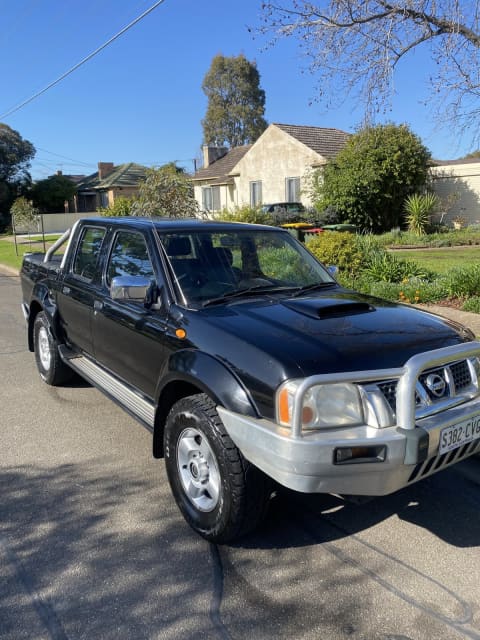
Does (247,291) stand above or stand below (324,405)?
above

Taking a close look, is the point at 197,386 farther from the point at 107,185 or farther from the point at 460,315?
the point at 107,185

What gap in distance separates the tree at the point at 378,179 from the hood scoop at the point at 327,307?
19.6m

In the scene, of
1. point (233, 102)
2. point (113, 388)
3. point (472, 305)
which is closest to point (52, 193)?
point (233, 102)

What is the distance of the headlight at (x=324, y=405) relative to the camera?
2.77m

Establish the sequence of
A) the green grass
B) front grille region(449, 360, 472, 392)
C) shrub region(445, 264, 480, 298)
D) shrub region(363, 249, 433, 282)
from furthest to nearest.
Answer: the green grass
shrub region(363, 249, 433, 282)
shrub region(445, 264, 480, 298)
front grille region(449, 360, 472, 392)

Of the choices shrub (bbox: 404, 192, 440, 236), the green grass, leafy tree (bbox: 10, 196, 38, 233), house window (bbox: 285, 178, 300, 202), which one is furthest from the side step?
house window (bbox: 285, 178, 300, 202)

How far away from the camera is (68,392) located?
5.92 meters

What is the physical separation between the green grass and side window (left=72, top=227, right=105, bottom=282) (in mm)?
8588

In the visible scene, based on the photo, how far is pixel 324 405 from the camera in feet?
9.23

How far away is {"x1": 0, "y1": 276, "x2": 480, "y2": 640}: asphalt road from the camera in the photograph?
2646 mm

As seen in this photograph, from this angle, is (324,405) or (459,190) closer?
(324,405)

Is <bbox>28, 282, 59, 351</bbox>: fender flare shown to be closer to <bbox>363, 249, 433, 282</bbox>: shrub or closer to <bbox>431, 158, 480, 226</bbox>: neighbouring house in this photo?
<bbox>363, 249, 433, 282</bbox>: shrub

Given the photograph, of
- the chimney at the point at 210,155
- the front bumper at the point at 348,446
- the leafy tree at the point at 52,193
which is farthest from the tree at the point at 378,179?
the leafy tree at the point at 52,193

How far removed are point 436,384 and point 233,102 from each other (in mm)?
59601
